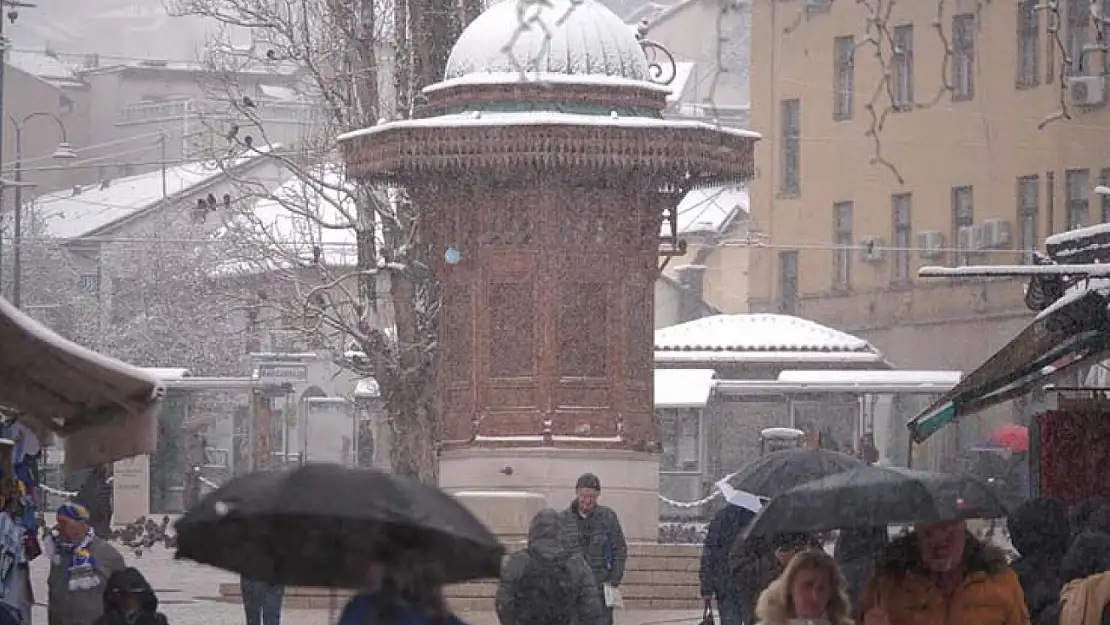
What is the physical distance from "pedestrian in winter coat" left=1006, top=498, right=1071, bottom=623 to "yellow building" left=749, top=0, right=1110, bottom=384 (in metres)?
36.6

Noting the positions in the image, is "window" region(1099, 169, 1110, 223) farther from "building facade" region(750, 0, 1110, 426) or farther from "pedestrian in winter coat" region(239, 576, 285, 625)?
"pedestrian in winter coat" region(239, 576, 285, 625)

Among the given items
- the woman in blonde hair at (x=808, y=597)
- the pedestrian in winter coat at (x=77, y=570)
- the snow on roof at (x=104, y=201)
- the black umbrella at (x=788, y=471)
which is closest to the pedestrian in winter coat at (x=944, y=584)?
the woman in blonde hair at (x=808, y=597)

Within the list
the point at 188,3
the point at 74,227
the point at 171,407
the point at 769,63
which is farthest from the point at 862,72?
the point at 74,227

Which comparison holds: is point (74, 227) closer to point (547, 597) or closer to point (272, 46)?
point (272, 46)

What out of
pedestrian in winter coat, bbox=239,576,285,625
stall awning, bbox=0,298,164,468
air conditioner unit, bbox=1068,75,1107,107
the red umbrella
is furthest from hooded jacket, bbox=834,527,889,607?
air conditioner unit, bbox=1068,75,1107,107

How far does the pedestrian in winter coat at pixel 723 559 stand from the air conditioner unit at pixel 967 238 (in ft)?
123

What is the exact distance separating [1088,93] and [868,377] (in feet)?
24.0

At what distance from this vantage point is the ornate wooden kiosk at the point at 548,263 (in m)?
28.1

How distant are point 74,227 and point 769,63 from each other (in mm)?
28486

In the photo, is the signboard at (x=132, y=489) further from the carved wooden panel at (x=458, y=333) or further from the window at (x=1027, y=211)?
the window at (x=1027, y=211)

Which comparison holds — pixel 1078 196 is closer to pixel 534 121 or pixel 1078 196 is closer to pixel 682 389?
pixel 682 389

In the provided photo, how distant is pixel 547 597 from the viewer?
51.5 feet

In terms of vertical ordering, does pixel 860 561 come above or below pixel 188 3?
below

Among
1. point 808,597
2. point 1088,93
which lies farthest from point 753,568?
point 1088,93
